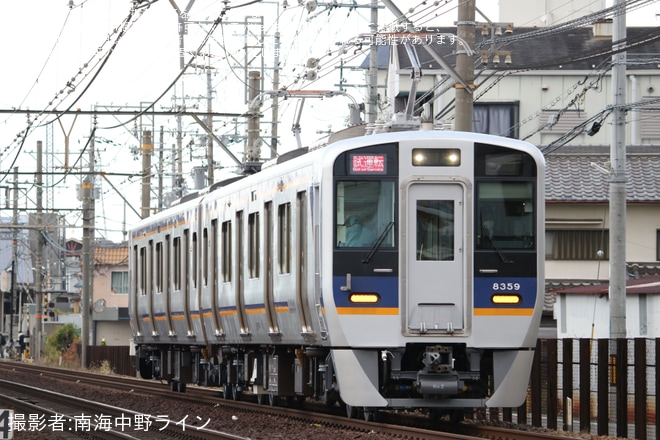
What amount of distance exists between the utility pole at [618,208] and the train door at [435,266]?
365 centimetres

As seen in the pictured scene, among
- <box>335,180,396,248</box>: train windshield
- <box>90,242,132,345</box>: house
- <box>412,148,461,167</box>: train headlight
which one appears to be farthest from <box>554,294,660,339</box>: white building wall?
<box>90,242,132,345</box>: house

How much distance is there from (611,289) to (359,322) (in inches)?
177

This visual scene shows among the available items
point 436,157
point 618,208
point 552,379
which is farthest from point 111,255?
point 436,157

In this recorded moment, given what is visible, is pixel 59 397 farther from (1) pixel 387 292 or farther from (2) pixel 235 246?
(1) pixel 387 292

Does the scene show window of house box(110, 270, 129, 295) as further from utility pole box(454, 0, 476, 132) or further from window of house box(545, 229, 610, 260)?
utility pole box(454, 0, 476, 132)

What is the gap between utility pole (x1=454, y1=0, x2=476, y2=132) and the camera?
51.2 feet

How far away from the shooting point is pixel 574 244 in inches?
1200

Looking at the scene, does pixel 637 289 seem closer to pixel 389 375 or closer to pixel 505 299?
pixel 505 299

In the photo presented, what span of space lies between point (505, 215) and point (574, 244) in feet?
57.1

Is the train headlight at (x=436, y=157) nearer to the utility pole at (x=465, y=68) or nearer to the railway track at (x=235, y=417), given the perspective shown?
the utility pole at (x=465, y=68)

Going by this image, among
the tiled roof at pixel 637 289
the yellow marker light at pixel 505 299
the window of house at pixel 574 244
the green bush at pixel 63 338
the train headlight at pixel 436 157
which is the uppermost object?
the train headlight at pixel 436 157

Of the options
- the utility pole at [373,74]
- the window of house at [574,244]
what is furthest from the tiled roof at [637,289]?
the window of house at [574,244]

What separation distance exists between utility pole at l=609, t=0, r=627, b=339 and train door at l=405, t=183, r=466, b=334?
144 inches

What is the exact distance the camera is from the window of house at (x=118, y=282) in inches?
2960
